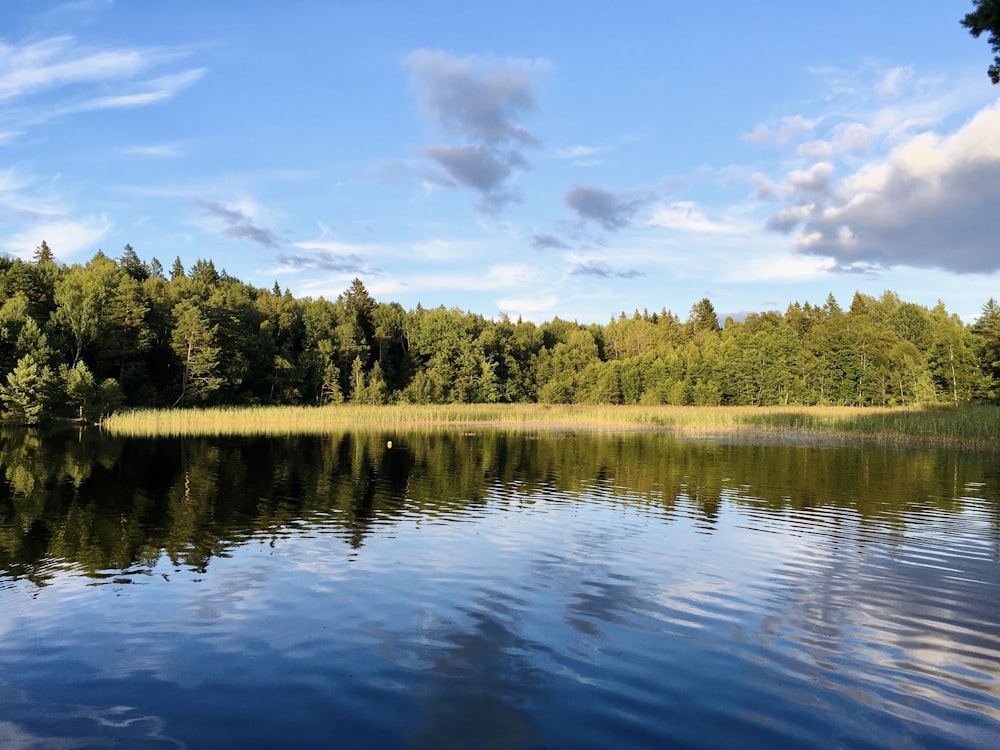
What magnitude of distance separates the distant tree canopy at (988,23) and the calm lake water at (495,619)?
9791mm

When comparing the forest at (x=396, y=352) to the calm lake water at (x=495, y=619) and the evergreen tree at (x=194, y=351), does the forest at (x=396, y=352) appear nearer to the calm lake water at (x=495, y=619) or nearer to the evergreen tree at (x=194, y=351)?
the evergreen tree at (x=194, y=351)

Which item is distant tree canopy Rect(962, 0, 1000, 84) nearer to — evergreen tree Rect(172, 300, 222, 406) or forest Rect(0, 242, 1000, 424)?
forest Rect(0, 242, 1000, 424)

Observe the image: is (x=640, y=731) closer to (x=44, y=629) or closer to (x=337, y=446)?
(x=44, y=629)

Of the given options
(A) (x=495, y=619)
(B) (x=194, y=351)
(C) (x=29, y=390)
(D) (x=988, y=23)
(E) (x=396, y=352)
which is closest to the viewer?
(A) (x=495, y=619)

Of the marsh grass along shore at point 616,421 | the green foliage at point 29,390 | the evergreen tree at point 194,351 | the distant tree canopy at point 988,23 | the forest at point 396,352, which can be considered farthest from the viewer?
the evergreen tree at point 194,351

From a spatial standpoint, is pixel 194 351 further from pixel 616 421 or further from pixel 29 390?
pixel 616 421

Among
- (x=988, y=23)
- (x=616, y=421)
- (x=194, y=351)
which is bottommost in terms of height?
(x=616, y=421)

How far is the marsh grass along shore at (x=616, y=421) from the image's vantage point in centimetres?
4028

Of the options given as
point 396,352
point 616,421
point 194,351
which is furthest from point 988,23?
point 396,352

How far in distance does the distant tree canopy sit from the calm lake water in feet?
32.1

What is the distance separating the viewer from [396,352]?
353ft

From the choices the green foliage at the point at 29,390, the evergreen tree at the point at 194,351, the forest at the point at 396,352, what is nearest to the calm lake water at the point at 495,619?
the green foliage at the point at 29,390

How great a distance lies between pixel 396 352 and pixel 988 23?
97991 millimetres

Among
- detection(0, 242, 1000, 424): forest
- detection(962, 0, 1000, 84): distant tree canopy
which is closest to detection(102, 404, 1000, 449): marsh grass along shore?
detection(0, 242, 1000, 424): forest
